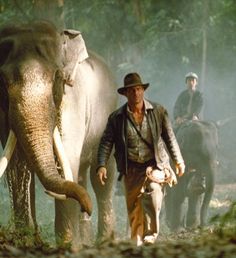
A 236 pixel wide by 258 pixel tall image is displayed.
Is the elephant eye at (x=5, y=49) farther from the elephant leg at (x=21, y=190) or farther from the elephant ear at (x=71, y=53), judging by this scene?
the elephant leg at (x=21, y=190)

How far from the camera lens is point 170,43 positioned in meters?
25.3

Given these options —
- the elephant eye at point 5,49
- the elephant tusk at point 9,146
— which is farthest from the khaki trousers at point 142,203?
the elephant eye at point 5,49

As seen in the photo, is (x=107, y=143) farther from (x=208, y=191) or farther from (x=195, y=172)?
(x=208, y=191)

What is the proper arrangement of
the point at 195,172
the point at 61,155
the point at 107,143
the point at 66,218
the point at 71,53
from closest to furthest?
the point at 107,143
the point at 61,155
the point at 66,218
the point at 71,53
the point at 195,172

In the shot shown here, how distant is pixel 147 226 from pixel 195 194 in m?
6.22

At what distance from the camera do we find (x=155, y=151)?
888 cm

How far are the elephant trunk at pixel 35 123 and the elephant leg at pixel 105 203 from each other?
10.7 feet

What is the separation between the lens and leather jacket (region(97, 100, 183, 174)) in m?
8.89

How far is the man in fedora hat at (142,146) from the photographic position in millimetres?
8859

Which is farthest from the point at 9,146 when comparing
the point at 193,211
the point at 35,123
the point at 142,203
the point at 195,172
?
the point at 195,172

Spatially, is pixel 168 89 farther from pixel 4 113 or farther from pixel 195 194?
pixel 4 113

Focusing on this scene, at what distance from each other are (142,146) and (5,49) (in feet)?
6.19

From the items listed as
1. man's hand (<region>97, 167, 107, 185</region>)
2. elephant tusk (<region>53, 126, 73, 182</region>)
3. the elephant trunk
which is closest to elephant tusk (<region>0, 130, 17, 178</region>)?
the elephant trunk

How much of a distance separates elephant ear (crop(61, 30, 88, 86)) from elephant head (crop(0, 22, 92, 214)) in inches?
7.1
